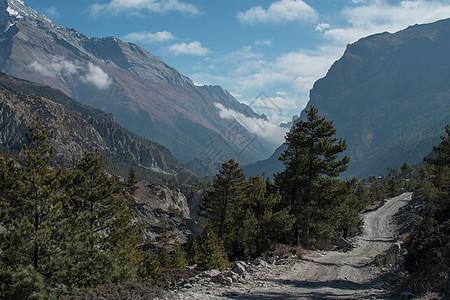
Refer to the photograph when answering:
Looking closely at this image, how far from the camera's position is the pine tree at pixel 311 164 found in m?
23.2

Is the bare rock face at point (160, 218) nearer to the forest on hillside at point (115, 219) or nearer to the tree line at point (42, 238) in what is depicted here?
the forest on hillside at point (115, 219)

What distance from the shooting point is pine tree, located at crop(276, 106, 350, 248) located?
23188 millimetres

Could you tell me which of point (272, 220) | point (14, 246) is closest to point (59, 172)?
point (14, 246)

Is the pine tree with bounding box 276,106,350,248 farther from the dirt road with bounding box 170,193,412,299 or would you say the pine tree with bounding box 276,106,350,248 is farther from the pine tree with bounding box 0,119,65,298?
the pine tree with bounding box 0,119,65,298

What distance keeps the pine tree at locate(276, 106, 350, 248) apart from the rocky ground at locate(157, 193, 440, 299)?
5188 mm

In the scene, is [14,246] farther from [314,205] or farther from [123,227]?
[314,205]

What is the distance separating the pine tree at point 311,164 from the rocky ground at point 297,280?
5.19m

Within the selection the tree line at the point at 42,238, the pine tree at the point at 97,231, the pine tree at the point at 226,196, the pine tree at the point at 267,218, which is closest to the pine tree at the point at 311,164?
the pine tree at the point at 267,218

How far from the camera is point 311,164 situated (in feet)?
78.0

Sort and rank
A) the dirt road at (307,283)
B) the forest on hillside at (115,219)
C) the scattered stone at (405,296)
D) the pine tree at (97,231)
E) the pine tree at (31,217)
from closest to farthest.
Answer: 1. the scattered stone at (405,296)
2. the pine tree at (31,217)
3. the dirt road at (307,283)
4. the forest on hillside at (115,219)
5. the pine tree at (97,231)

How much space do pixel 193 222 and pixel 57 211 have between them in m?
62.6

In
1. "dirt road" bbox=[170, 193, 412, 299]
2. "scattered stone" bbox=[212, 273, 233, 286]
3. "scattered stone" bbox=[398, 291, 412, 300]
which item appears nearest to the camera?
"scattered stone" bbox=[398, 291, 412, 300]

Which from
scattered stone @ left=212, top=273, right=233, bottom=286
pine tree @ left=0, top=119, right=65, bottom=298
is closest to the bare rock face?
pine tree @ left=0, top=119, right=65, bottom=298

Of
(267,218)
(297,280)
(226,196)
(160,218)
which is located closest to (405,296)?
(297,280)
